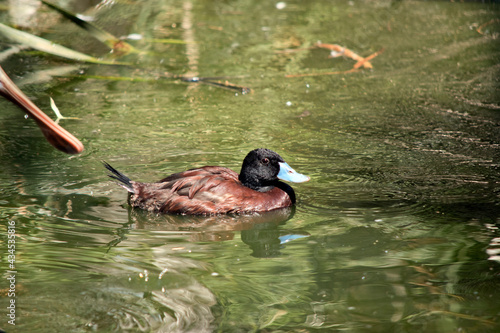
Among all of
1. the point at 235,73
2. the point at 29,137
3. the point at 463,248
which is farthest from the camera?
the point at 235,73

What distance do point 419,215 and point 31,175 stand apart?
12.0 feet

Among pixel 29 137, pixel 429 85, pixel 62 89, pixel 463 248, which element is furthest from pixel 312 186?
pixel 62 89

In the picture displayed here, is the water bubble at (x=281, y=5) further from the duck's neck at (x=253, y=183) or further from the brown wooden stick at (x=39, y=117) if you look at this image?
the brown wooden stick at (x=39, y=117)

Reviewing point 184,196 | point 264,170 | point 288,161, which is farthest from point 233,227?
point 288,161

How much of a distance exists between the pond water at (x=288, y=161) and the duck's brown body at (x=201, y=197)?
12 cm

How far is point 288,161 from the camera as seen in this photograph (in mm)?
6918

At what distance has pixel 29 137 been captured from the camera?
7500 millimetres

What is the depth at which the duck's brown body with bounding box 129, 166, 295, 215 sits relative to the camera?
584 cm

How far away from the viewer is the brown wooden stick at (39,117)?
2.10 m

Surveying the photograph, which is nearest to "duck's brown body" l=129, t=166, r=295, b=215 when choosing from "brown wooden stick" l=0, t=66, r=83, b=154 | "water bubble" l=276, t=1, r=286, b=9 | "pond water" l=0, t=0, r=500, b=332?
"pond water" l=0, t=0, r=500, b=332

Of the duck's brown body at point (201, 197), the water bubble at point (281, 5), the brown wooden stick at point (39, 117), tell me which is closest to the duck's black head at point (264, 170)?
the duck's brown body at point (201, 197)

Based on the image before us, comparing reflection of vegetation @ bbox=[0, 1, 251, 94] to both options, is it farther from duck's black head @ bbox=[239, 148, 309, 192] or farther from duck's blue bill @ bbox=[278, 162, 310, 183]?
duck's blue bill @ bbox=[278, 162, 310, 183]

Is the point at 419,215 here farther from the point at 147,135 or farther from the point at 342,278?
the point at 147,135

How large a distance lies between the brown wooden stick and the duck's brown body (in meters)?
3.64
